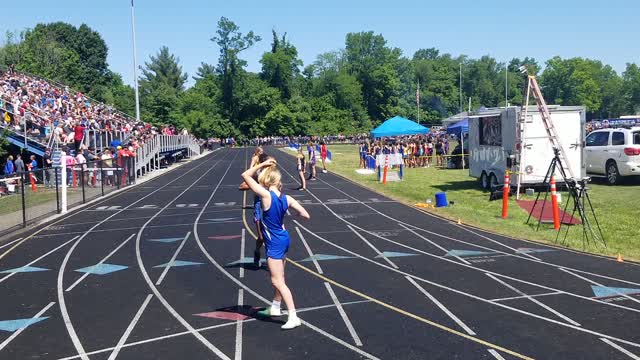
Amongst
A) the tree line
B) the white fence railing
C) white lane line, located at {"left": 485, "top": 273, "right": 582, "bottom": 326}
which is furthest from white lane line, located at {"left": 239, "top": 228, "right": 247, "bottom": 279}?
the tree line

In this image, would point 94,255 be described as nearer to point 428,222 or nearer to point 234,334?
point 234,334

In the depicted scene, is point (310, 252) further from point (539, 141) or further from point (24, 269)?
point (539, 141)

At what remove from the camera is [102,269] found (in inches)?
471

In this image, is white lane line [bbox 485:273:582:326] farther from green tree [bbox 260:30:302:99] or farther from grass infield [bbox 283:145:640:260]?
green tree [bbox 260:30:302:99]

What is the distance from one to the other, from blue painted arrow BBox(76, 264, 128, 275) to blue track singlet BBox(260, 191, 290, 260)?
5275 mm

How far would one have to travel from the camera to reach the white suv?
77.8ft

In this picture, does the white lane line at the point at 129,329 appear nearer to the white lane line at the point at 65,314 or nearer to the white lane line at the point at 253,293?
the white lane line at the point at 65,314

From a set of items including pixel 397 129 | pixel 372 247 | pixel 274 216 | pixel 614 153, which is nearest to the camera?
pixel 274 216

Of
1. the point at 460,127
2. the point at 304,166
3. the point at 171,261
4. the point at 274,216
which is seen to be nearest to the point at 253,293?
the point at 274,216

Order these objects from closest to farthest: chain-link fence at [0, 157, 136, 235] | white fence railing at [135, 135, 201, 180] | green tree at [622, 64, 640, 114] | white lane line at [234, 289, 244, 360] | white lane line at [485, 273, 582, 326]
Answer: white lane line at [234, 289, 244, 360] → white lane line at [485, 273, 582, 326] → chain-link fence at [0, 157, 136, 235] → white fence railing at [135, 135, 201, 180] → green tree at [622, 64, 640, 114]

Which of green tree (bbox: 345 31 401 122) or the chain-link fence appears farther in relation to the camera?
green tree (bbox: 345 31 401 122)

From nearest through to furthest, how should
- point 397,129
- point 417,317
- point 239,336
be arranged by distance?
point 239,336
point 417,317
point 397,129

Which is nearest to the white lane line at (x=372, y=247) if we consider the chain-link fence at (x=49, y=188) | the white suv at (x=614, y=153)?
the chain-link fence at (x=49, y=188)

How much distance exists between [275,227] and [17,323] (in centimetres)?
396
